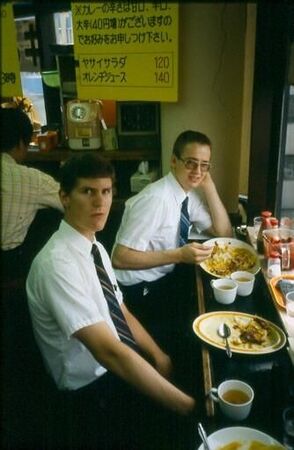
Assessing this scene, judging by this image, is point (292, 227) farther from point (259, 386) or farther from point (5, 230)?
point (5, 230)

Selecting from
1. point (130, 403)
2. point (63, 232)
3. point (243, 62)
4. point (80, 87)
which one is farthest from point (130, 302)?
point (243, 62)

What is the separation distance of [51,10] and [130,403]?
12.3ft

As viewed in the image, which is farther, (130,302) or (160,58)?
(130,302)

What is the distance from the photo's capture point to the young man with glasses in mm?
2320

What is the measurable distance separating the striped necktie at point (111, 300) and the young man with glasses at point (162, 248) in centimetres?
43

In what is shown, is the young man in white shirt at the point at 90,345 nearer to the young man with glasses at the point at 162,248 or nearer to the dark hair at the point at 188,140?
the young man with glasses at the point at 162,248

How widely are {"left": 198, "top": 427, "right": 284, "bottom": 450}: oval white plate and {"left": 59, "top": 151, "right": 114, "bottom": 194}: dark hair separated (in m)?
1.02

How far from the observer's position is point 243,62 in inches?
114

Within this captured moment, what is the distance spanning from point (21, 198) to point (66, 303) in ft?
4.64

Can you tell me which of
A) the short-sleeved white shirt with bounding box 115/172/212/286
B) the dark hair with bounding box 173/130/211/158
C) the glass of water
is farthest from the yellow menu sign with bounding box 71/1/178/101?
the glass of water

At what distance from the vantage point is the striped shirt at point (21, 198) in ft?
8.52

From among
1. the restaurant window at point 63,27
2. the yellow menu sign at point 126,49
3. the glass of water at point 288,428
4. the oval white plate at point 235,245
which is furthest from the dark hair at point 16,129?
the glass of water at point 288,428

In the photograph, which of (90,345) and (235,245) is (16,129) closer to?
(235,245)

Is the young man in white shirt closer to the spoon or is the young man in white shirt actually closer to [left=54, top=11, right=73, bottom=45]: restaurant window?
the spoon
